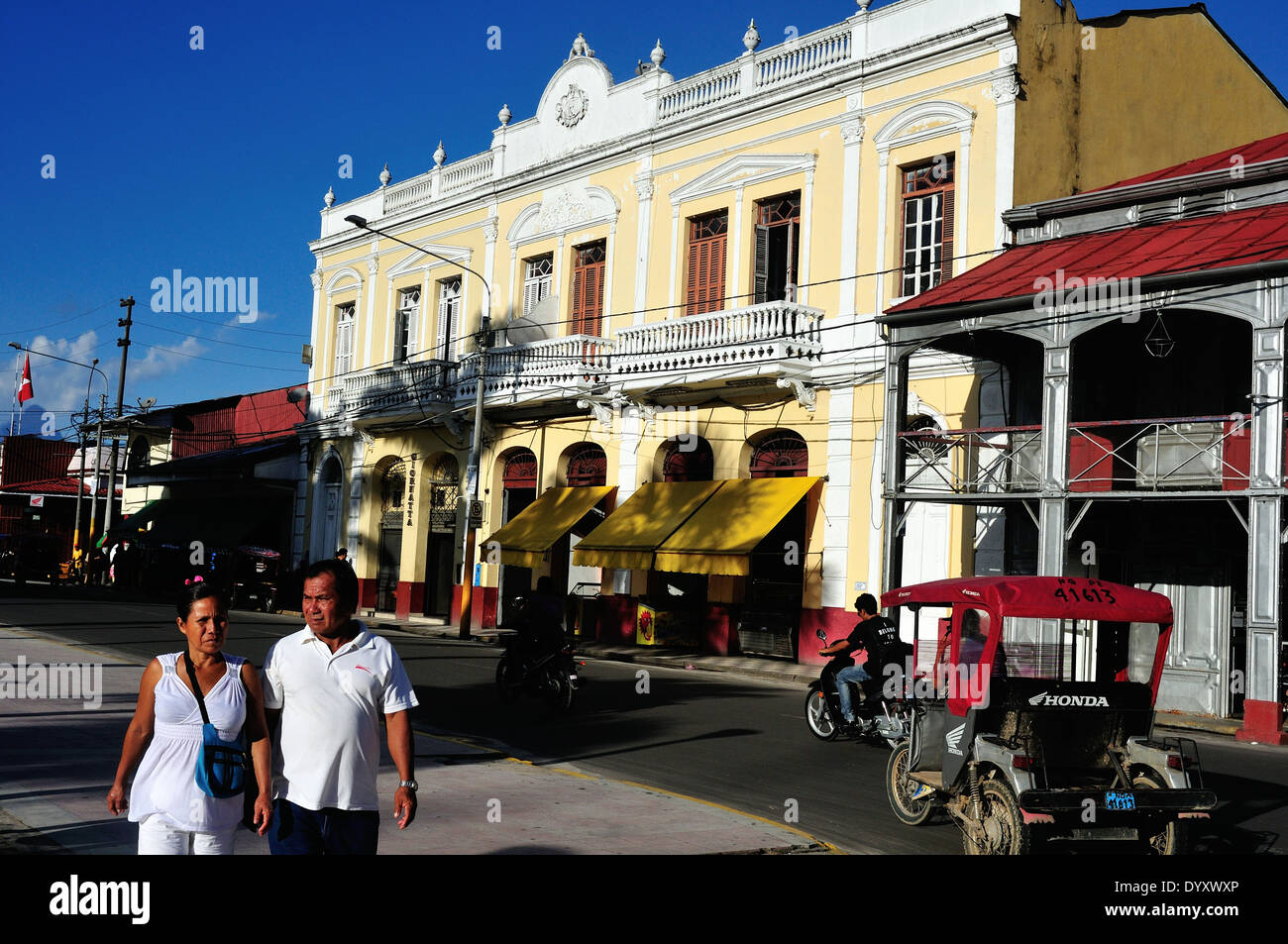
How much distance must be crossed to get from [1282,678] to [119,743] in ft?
47.3

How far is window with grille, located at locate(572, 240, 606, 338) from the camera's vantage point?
29.1m

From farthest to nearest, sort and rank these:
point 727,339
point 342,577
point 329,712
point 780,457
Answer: point 780,457
point 727,339
point 342,577
point 329,712

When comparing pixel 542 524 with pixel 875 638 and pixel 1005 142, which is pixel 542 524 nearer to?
pixel 1005 142

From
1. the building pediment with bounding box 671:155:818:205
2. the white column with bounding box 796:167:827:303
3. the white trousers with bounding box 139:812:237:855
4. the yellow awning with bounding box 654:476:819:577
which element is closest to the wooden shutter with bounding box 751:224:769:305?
the building pediment with bounding box 671:155:818:205

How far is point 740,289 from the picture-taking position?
83.1 feet

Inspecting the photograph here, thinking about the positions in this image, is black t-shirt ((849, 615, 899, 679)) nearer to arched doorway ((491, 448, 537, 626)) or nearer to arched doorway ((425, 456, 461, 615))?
arched doorway ((491, 448, 537, 626))

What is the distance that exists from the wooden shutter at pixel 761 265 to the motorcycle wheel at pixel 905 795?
54.4ft

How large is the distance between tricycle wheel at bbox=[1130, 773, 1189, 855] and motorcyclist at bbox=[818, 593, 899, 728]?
5.21m

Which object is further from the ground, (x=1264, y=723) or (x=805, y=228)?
(x=805, y=228)

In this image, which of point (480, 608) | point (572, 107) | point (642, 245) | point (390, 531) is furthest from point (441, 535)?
point (572, 107)

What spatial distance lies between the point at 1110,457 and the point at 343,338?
88.4 ft

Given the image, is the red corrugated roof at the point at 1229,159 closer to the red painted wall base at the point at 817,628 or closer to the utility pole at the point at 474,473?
the red painted wall base at the point at 817,628

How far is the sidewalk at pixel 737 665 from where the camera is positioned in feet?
53.9

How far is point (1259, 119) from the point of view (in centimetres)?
2583
